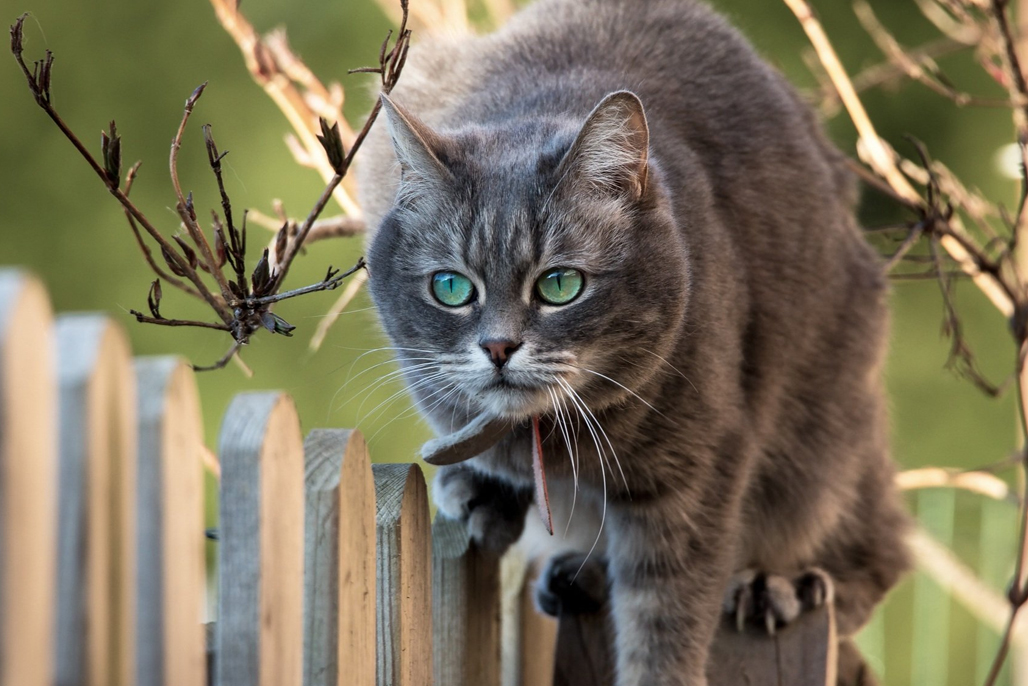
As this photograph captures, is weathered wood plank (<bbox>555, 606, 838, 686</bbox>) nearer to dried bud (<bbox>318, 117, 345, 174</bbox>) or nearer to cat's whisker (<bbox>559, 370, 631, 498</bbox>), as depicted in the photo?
cat's whisker (<bbox>559, 370, 631, 498</bbox>)

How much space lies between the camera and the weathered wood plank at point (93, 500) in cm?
94

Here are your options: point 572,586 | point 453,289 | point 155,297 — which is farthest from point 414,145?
point 572,586

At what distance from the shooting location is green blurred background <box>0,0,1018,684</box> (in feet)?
16.3

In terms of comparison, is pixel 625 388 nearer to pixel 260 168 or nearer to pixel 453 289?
pixel 453 289

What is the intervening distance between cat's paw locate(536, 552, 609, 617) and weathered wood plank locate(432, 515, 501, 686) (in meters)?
0.22

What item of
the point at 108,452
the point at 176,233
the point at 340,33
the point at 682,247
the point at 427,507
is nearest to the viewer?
the point at 108,452

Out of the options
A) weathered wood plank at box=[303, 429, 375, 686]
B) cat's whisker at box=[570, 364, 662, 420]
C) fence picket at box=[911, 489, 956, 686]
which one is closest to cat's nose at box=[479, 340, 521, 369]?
cat's whisker at box=[570, 364, 662, 420]

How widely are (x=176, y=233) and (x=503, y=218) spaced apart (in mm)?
477

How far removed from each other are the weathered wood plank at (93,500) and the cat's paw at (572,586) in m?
1.24

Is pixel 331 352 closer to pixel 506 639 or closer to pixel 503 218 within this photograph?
pixel 506 639

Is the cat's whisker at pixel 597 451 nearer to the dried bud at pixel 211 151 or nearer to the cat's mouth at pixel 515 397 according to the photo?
the cat's mouth at pixel 515 397

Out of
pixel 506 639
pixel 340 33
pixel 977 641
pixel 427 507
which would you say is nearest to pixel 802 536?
pixel 506 639

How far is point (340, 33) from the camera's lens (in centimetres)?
547

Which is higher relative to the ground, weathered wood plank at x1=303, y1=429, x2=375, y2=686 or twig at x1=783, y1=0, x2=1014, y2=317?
twig at x1=783, y1=0, x2=1014, y2=317
